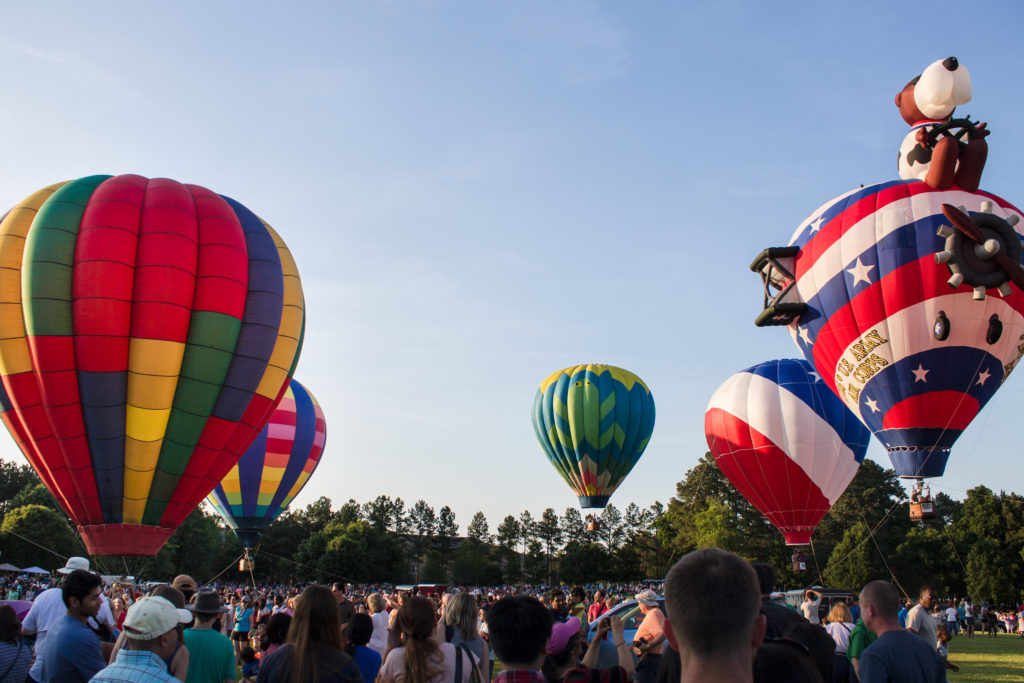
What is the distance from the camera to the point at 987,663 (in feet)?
45.3

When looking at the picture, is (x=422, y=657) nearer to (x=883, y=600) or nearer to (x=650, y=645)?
(x=650, y=645)

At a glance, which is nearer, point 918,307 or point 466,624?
point 466,624

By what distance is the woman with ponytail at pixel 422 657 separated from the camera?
140 inches

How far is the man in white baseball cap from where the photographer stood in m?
2.97

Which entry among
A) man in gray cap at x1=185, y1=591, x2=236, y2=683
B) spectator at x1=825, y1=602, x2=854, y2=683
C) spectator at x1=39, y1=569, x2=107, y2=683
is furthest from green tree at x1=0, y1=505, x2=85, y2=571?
spectator at x1=825, y1=602, x2=854, y2=683

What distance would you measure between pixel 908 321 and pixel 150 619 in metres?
14.0

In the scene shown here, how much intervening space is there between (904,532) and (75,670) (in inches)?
1986

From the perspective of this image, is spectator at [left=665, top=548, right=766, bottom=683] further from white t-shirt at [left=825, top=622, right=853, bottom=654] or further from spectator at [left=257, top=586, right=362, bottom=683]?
white t-shirt at [left=825, top=622, right=853, bottom=654]

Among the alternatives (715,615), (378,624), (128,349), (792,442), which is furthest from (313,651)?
(792,442)

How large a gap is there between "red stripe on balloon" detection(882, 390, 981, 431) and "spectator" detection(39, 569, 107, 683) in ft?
46.0

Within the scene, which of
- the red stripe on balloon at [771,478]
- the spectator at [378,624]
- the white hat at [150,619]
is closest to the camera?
the white hat at [150,619]

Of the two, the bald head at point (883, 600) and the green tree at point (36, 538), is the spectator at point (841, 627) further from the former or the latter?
the green tree at point (36, 538)

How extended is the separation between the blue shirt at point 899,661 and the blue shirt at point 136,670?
2981 mm

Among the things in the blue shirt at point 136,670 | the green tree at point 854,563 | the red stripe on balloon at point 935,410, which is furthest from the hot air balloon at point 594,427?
the blue shirt at point 136,670
